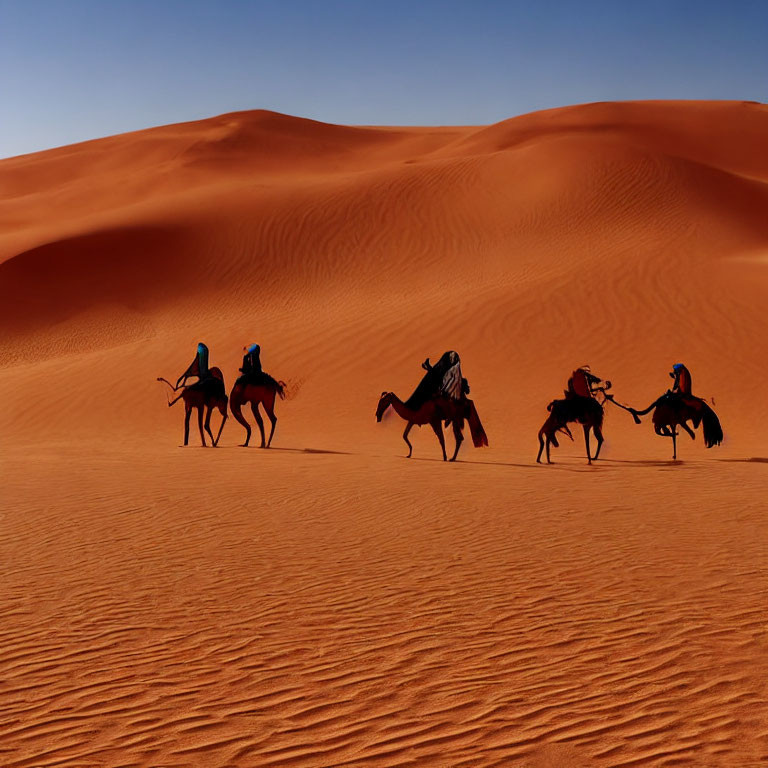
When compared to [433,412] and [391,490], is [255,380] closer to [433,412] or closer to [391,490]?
[433,412]

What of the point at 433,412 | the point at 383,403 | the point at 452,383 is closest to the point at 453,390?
the point at 452,383

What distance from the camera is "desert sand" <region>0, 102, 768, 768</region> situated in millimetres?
4582

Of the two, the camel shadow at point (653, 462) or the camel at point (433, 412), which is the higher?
the camel at point (433, 412)

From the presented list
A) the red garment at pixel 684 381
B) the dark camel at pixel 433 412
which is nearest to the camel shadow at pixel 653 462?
the red garment at pixel 684 381

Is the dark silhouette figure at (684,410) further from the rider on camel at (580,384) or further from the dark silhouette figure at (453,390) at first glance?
the dark silhouette figure at (453,390)

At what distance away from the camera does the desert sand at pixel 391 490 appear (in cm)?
458

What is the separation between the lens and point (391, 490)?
→ 1194 centimetres

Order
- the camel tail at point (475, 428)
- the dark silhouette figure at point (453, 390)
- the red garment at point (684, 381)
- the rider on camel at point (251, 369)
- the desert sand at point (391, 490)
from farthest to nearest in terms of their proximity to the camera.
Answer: the rider on camel at point (251, 369), the red garment at point (684, 381), the dark silhouette figure at point (453, 390), the camel tail at point (475, 428), the desert sand at point (391, 490)

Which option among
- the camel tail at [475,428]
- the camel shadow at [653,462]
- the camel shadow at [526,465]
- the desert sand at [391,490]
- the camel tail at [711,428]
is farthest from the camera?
the camel tail at [711,428]

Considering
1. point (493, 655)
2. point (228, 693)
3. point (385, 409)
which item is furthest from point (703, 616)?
point (385, 409)

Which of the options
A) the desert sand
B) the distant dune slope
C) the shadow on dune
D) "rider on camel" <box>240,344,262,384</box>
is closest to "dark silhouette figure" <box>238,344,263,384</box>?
"rider on camel" <box>240,344,262,384</box>

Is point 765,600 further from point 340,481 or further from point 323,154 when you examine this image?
point 323,154

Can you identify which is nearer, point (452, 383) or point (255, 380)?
point (452, 383)

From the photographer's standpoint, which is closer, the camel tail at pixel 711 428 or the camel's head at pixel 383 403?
the camel's head at pixel 383 403
